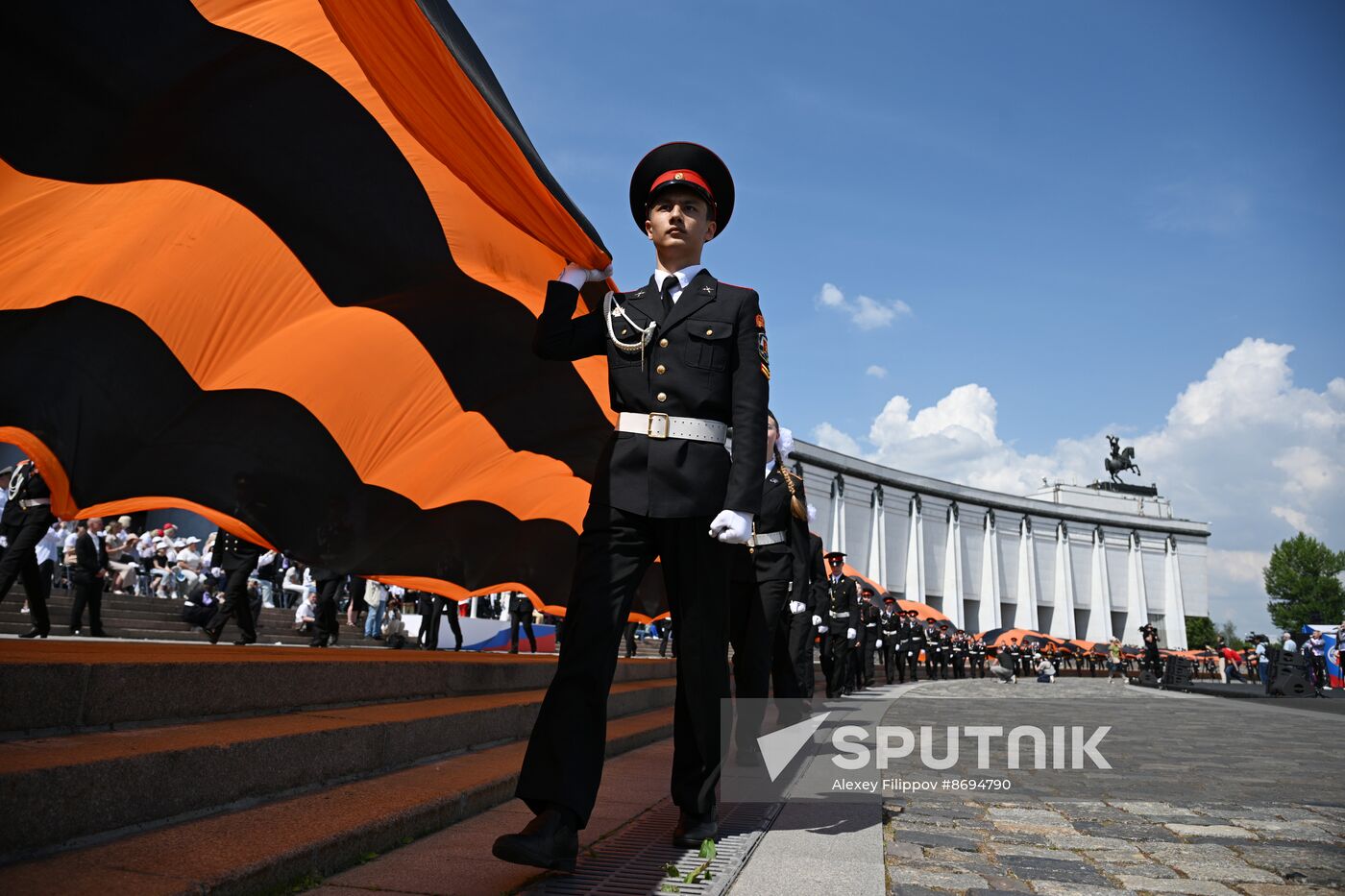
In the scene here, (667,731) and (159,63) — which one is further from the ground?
(159,63)

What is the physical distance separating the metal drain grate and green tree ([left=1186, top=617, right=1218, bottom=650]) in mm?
102416

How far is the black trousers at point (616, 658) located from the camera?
286 centimetres

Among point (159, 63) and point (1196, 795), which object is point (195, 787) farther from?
point (1196, 795)

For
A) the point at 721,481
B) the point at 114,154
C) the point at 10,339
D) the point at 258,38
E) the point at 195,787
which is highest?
the point at 258,38

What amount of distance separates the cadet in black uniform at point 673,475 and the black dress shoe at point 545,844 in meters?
0.09

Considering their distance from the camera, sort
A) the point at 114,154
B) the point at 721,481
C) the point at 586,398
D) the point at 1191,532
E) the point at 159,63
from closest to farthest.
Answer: the point at 721,481 < the point at 159,63 < the point at 114,154 < the point at 586,398 < the point at 1191,532

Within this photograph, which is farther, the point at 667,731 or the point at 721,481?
the point at 667,731

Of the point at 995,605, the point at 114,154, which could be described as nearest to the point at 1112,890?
the point at 114,154

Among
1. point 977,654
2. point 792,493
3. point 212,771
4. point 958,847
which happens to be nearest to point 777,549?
point 792,493

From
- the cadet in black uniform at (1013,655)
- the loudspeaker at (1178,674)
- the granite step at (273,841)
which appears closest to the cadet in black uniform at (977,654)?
the cadet in black uniform at (1013,655)

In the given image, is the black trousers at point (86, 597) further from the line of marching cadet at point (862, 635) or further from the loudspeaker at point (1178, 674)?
the loudspeaker at point (1178, 674)

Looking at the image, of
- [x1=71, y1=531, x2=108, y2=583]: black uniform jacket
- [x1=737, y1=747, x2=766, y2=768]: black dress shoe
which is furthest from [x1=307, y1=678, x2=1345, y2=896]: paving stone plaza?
[x1=71, y1=531, x2=108, y2=583]: black uniform jacket

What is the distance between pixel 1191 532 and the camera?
302 ft

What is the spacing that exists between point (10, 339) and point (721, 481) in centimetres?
364
